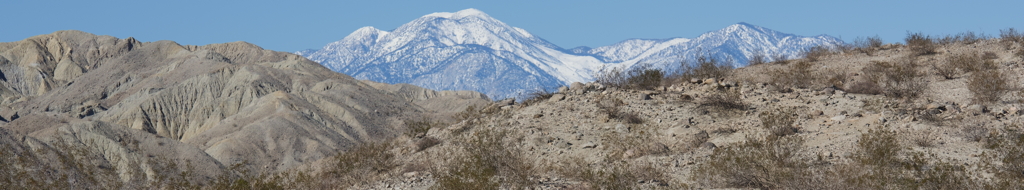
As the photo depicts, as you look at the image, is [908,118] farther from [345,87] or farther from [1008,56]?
[345,87]

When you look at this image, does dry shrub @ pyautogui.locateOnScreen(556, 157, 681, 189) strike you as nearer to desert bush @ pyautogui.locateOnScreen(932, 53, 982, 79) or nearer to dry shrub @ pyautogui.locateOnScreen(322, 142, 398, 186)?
dry shrub @ pyautogui.locateOnScreen(322, 142, 398, 186)

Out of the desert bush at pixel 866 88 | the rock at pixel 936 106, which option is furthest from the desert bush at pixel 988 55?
the rock at pixel 936 106

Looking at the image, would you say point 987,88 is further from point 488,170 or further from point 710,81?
point 488,170

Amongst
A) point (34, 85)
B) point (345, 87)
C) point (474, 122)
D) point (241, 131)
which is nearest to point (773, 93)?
point (474, 122)

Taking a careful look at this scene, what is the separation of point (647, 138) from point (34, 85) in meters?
114

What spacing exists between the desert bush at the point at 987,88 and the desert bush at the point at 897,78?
1121 mm

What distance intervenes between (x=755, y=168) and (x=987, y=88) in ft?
25.0

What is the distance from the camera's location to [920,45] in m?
25.9

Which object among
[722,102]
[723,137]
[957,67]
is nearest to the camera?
[723,137]

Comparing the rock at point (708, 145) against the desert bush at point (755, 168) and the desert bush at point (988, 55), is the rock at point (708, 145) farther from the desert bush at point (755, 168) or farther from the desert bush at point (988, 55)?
the desert bush at point (988, 55)

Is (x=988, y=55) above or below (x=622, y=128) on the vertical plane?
above

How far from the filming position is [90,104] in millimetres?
89375

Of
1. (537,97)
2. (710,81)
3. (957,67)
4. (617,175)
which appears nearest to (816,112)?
(710,81)

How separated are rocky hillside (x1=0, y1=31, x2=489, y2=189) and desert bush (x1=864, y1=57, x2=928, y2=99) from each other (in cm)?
3207
